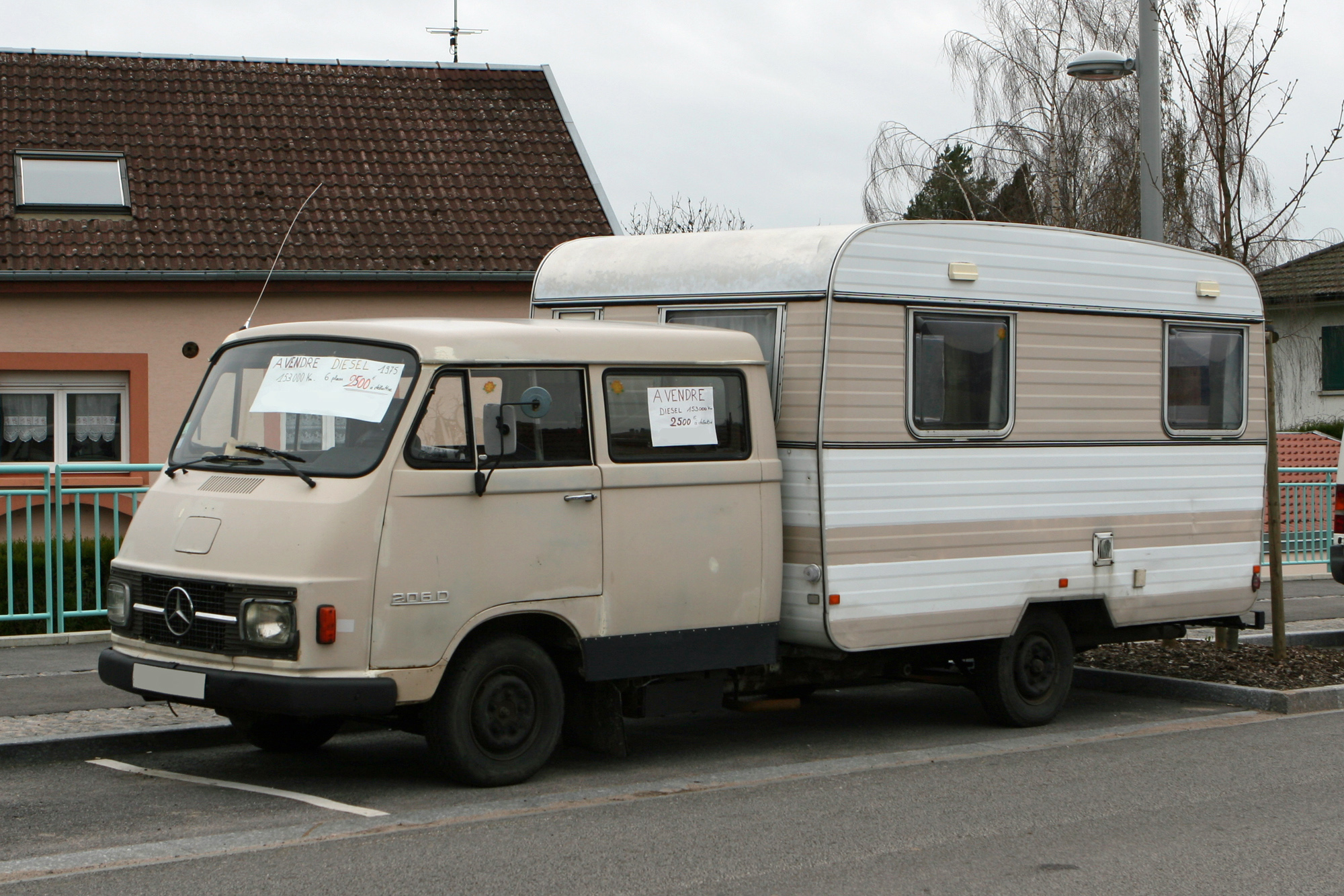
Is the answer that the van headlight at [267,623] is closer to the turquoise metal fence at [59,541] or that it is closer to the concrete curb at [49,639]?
the concrete curb at [49,639]

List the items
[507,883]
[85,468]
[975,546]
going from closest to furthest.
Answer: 1. [507,883]
2. [975,546]
3. [85,468]

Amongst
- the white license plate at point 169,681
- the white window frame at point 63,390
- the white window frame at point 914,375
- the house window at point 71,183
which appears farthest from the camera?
the house window at point 71,183

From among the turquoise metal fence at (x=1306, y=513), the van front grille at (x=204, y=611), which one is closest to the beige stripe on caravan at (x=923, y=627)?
the van front grille at (x=204, y=611)

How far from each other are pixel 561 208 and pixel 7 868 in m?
14.2

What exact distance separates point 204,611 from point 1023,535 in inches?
180

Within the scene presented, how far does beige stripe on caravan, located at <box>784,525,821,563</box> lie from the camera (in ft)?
27.3

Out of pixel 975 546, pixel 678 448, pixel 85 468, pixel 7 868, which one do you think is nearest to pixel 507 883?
pixel 7 868

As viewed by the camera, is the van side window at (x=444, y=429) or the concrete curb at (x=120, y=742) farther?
the concrete curb at (x=120, y=742)

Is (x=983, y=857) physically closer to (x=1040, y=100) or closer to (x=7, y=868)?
(x=7, y=868)

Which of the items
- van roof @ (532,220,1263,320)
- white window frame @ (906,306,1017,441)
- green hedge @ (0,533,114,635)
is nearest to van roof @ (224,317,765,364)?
van roof @ (532,220,1263,320)

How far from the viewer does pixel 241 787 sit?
771cm

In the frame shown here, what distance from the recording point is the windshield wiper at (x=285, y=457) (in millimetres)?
7121

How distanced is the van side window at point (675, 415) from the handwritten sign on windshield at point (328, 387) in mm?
1138

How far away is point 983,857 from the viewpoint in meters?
6.41
